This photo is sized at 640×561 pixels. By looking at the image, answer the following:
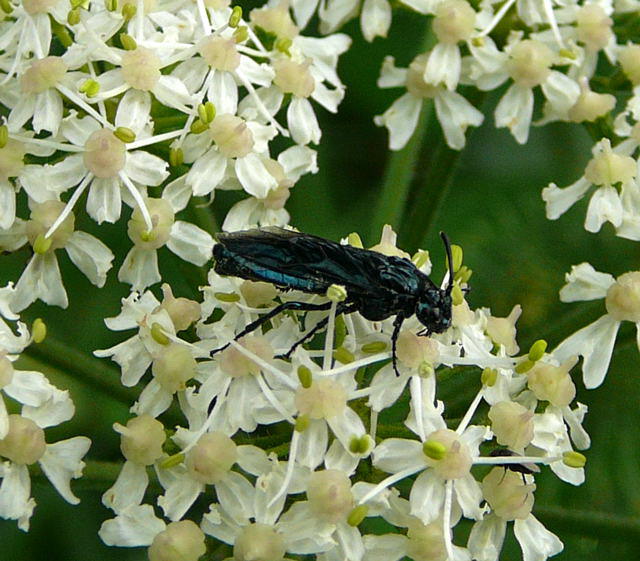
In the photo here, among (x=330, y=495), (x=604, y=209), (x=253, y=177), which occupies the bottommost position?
(x=330, y=495)

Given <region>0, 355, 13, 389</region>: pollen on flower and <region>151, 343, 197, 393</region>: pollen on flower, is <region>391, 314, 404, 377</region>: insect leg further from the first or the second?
<region>0, 355, 13, 389</region>: pollen on flower

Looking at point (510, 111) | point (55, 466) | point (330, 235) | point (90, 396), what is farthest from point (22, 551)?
point (510, 111)

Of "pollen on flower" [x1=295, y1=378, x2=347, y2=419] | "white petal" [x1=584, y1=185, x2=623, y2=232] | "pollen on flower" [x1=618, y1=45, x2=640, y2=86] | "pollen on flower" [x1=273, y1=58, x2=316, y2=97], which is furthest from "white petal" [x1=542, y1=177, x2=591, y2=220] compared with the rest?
"pollen on flower" [x1=295, y1=378, x2=347, y2=419]

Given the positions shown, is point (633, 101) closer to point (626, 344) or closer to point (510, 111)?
point (510, 111)

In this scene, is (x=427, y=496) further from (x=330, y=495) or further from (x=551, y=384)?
(x=551, y=384)

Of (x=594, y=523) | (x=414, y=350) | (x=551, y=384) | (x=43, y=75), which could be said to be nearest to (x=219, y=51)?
(x=43, y=75)

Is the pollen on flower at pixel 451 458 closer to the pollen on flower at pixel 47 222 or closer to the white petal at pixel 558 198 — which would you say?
the white petal at pixel 558 198
